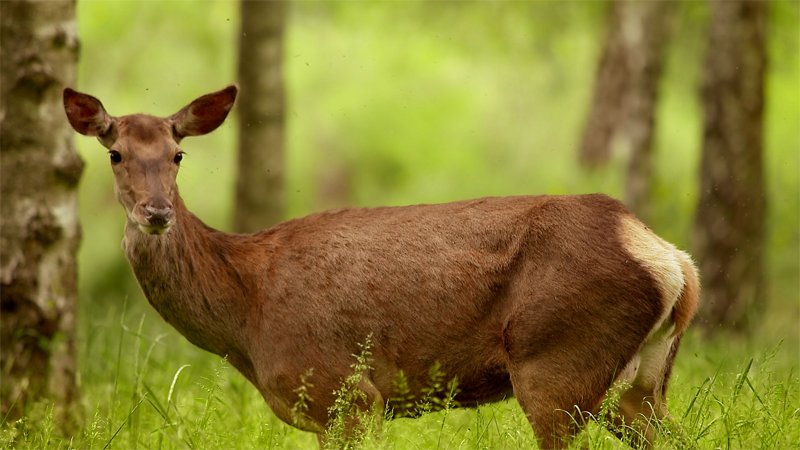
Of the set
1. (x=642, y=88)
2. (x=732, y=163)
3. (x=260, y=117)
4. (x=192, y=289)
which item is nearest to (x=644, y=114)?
(x=642, y=88)

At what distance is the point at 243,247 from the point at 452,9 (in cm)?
1079

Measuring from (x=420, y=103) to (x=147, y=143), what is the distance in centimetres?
1219

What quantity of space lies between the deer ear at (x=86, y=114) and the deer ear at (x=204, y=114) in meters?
0.36

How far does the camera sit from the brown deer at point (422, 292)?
4.29 meters

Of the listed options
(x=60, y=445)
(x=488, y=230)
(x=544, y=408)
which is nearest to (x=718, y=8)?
(x=488, y=230)

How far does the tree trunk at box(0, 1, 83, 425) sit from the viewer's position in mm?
5613

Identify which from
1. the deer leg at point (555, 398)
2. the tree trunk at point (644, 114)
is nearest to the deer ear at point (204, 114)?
the deer leg at point (555, 398)

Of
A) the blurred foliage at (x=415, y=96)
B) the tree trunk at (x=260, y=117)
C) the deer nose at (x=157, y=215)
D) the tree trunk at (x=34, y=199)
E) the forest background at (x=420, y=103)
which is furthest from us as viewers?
the blurred foliage at (x=415, y=96)

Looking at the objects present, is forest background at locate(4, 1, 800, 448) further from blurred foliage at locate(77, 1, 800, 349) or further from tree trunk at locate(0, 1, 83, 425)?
tree trunk at locate(0, 1, 83, 425)

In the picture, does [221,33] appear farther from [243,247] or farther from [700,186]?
[243,247]

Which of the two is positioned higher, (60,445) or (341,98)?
(341,98)

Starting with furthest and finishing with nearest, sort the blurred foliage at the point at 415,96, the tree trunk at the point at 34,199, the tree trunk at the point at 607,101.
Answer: the tree trunk at the point at 607,101 → the blurred foliage at the point at 415,96 → the tree trunk at the point at 34,199

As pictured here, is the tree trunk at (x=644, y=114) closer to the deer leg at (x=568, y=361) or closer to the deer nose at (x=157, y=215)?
the deer leg at (x=568, y=361)

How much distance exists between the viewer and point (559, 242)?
4430mm
